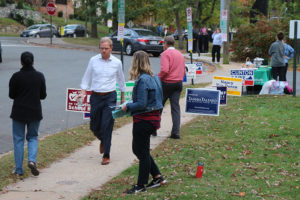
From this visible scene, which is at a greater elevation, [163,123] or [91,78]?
[91,78]

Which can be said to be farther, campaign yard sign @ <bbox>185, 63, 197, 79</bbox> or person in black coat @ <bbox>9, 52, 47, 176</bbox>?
campaign yard sign @ <bbox>185, 63, 197, 79</bbox>

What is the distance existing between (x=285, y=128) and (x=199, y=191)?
190 inches

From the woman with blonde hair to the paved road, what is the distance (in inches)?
131

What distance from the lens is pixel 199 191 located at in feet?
20.6

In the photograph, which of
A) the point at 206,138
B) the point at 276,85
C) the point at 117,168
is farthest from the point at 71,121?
the point at 276,85

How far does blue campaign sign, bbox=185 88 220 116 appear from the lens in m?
10.7

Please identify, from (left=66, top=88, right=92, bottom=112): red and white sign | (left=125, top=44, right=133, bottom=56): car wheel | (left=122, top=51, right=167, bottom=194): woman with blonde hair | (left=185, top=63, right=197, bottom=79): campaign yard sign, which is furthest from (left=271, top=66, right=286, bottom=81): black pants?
(left=125, top=44, right=133, bottom=56): car wheel

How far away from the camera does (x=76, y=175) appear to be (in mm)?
7312

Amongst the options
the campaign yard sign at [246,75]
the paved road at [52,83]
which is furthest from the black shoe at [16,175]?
the campaign yard sign at [246,75]

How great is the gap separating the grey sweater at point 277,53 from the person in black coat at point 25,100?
1005 centimetres

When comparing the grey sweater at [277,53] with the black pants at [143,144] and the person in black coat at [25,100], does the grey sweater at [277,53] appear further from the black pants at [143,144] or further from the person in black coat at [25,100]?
the black pants at [143,144]

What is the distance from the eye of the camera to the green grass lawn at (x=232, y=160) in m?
6.35

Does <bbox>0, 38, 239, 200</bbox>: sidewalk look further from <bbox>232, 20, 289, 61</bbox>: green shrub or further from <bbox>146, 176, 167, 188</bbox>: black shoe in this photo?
<bbox>232, 20, 289, 61</bbox>: green shrub

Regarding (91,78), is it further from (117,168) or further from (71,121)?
(71,121)
